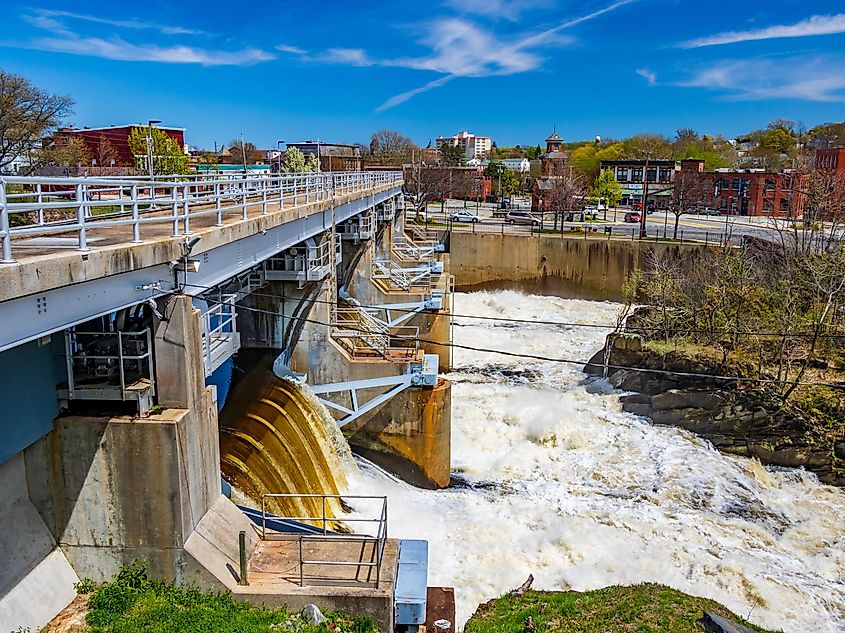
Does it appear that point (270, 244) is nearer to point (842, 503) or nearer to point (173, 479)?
point (173, 479)

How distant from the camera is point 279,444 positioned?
16859mm

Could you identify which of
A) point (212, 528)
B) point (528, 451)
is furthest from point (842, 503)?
point (212, 528)

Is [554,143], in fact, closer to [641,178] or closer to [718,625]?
[641,178]

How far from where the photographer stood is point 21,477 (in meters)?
8.85

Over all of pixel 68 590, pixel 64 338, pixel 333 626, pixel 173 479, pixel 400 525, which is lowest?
pixel 400 525

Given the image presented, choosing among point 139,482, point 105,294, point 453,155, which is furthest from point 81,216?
point 453,155

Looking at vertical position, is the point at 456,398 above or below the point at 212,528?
below

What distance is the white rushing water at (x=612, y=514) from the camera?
15.5 meters

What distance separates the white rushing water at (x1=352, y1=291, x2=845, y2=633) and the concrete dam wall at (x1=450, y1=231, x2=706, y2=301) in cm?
2341

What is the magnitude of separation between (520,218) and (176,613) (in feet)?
206

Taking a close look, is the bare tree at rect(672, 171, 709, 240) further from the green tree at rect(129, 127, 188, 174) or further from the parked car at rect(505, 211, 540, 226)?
the green tree at rect(129, 127, 188, 174)

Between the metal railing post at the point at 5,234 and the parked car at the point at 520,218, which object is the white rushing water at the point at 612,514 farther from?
the parked car at the point at 520,218

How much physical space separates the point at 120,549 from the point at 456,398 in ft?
63.5

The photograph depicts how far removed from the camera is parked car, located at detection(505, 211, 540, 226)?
6488cm
